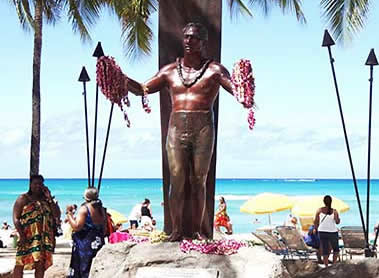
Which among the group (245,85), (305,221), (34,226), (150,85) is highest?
(150,85)

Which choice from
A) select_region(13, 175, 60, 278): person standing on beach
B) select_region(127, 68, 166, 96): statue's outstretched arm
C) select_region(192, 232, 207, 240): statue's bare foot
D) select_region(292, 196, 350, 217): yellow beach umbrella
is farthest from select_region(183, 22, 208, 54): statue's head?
select_region(292, 196, 350, 217): yellow beach umbrella

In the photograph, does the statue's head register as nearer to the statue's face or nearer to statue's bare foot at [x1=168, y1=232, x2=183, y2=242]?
→ the statue's face

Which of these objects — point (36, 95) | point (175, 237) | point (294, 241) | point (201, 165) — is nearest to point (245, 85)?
point (201, 165)

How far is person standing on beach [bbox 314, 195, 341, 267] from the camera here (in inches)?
469

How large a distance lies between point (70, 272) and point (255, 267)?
264cm

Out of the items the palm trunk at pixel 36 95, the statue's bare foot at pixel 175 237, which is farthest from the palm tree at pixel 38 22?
the statue's bare foot at pixel 175 237

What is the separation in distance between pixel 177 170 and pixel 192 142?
297mm

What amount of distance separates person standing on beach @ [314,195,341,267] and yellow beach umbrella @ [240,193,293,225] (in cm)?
835

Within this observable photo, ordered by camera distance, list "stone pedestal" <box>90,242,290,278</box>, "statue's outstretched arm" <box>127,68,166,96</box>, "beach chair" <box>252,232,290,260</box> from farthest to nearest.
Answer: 1. "beach chair" <box>252,232,290,260</box>
2. "statue's outstretched arm" <box>127,68,166,96</box>
3. "stone pedestal" <box>90,242,290,278</box>

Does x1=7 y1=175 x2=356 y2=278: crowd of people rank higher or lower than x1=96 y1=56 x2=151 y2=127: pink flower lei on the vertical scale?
lower

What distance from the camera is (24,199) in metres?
7.95

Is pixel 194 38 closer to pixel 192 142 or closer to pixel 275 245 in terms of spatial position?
pixel 192 142

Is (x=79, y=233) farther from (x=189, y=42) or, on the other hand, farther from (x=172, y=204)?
(x=189, y=42)

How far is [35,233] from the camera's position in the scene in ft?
26.3
